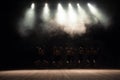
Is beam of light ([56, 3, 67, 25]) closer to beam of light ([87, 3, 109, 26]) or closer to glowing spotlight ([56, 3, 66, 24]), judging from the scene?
glowing spotlight ([56, 3, 66, 24])

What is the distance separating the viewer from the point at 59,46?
2008 cm

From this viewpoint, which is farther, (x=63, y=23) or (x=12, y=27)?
(x=63, y=23)

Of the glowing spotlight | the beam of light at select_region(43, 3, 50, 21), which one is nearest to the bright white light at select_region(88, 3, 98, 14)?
the glowing spotlight

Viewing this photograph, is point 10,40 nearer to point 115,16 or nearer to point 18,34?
point 18,34

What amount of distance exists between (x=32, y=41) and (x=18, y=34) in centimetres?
115

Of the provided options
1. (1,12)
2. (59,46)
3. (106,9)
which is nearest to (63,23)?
(59,46)

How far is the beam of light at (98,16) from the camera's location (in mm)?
20188

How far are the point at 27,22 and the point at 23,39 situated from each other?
1414 millimetres

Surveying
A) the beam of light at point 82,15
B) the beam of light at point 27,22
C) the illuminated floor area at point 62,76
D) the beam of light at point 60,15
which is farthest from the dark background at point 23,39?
the illuminated floor area at point 62,76

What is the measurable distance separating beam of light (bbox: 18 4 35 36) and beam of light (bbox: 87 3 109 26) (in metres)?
4.47

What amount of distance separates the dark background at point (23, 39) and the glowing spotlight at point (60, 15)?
2.33 ft

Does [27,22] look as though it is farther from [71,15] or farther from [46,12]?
[71,15]

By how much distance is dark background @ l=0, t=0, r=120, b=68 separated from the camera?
1922cm

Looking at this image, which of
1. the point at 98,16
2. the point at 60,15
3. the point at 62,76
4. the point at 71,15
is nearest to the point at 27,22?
the point at 60,15
